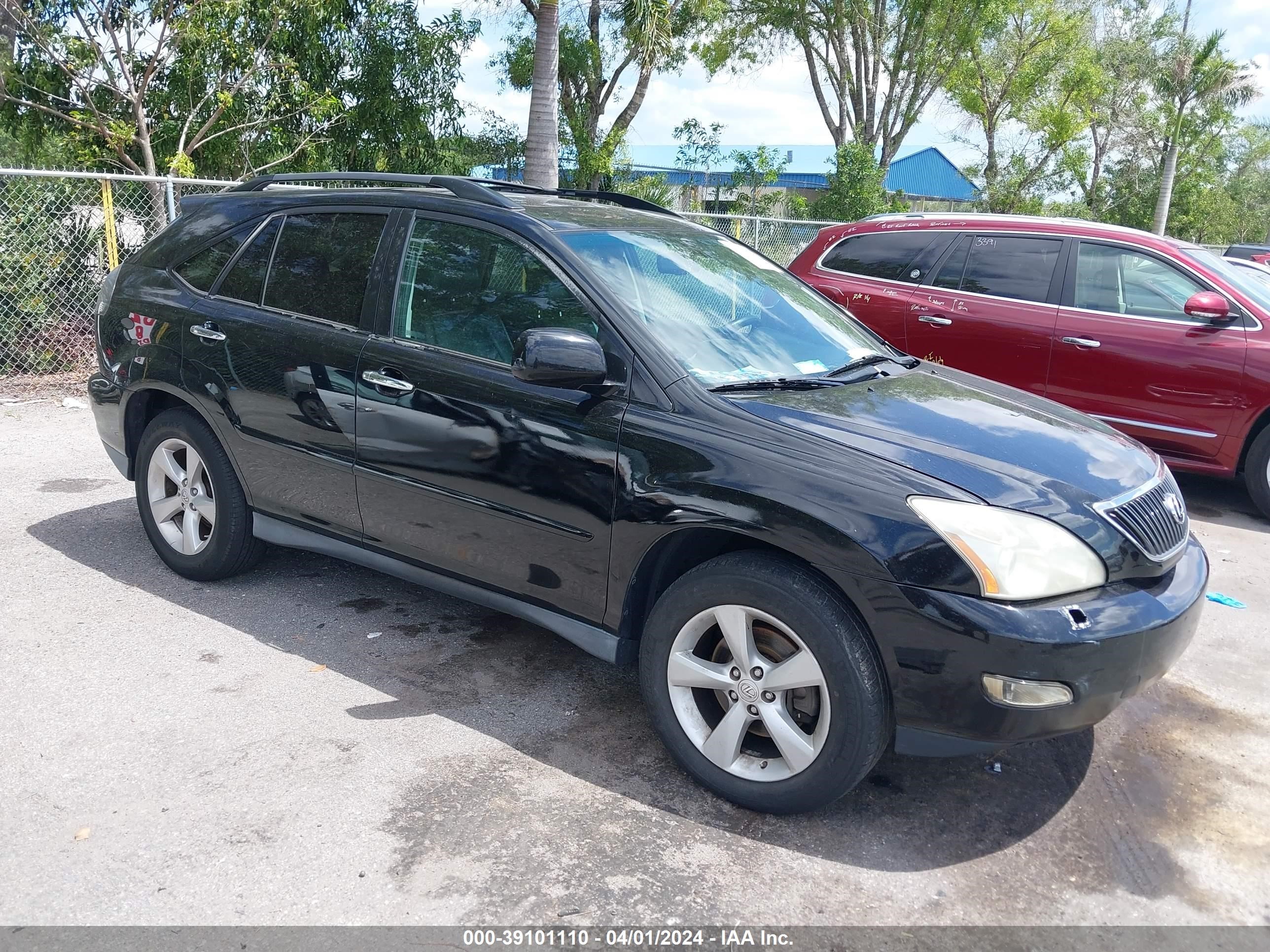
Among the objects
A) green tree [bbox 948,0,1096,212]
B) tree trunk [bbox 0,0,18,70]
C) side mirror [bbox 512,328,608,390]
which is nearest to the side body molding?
side mirror [bbox 512,328,608,390]

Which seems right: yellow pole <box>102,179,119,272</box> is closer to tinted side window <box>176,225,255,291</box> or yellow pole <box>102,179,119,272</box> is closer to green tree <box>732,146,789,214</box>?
tinted side window <box>176,225,255,291</box>

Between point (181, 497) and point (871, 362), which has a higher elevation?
point (871, 362)

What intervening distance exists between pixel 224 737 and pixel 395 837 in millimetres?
869

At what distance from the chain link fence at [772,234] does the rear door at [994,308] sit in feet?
20.4

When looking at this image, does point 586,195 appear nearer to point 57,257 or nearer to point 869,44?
point 57,257

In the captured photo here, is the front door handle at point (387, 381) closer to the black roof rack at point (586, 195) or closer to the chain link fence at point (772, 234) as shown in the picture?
the black roof rack at point (586, 195)

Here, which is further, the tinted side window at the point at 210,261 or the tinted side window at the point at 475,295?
the tinted side window at the point at 210,261

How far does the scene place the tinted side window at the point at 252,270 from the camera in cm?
435

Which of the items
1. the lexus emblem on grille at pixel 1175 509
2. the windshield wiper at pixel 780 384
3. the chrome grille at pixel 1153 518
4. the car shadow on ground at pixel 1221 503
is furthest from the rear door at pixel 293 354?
the car shadow on ground at pixel 1221 503

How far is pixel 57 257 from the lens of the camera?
9109 mm

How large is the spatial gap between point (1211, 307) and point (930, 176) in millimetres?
45382

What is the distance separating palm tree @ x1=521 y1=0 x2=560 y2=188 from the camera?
11812 millimetres

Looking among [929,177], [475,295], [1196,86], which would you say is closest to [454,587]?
[475,295]

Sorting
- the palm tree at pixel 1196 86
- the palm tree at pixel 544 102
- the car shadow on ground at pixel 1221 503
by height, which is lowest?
the car shadow on ground at pixel 1221 503
